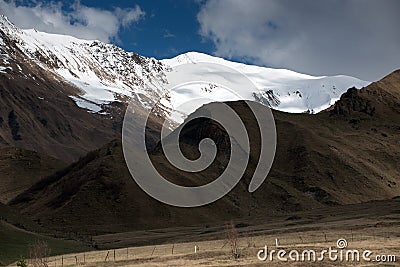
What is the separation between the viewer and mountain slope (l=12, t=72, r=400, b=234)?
9788cm

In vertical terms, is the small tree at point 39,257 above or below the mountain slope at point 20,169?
below

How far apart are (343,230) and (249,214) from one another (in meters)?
53.6

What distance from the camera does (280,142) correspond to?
484 feet

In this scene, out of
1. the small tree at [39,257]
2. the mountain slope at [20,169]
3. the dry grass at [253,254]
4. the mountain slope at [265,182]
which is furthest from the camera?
the mountain slope at [20,169]

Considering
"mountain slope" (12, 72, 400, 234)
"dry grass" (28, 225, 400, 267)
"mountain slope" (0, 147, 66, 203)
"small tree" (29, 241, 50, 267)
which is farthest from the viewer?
"mountain slope" (0, 147, 66, 203)

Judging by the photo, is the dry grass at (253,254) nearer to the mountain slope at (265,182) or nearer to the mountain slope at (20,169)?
the mountain slope at (265,182)

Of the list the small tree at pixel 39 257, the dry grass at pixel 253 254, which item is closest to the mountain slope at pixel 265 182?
the dry grass at pixel 253 254

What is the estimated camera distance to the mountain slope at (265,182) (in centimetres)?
9788

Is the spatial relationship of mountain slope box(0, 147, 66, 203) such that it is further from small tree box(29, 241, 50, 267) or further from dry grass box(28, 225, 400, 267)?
dry grass box(28, 225, 400, 267)

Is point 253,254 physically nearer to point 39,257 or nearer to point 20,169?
point 39,257

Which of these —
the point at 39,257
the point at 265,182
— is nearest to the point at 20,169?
the point at 265,182

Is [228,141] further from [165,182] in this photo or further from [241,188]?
[165,182]

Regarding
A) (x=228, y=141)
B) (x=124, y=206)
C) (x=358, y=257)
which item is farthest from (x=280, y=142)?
(x=358, y=257)

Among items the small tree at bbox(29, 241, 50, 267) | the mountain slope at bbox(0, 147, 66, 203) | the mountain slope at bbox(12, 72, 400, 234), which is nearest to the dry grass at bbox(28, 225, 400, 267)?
the small tree at bbox(29, 241, 50, 267)
